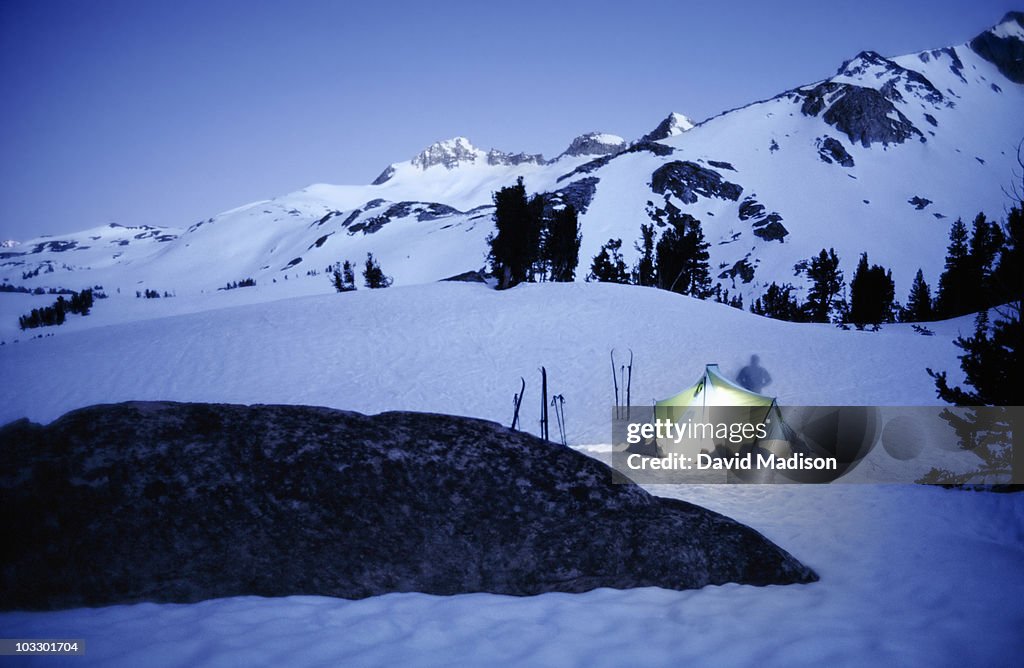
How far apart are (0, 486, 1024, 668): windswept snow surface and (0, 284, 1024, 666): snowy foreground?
0.07 ft

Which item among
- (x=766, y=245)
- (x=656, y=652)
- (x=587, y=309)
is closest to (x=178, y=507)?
(x=656, y=652)

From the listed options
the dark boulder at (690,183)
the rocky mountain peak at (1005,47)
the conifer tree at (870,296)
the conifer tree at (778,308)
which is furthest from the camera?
the rocky mountain peak at (1005,47)

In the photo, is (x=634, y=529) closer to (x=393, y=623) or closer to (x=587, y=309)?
(x=393, y=623)

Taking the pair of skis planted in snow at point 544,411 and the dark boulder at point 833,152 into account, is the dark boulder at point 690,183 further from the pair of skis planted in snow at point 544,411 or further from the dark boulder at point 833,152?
the pair of skis planted in snow at point 544,411

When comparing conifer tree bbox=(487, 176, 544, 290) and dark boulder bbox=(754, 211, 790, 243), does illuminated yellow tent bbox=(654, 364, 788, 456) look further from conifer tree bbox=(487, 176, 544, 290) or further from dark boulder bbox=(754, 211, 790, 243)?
dark boulder bbox=(754, 211, 790, 243)

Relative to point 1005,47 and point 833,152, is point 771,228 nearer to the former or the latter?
point 833,152

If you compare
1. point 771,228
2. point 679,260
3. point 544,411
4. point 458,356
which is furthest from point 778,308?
point 544,411

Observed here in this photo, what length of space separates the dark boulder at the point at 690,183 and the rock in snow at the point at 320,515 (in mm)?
107401

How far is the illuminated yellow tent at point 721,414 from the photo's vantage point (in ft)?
43.0

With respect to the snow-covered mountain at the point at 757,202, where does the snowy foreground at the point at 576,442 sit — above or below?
below

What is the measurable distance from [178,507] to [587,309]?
85.3ft

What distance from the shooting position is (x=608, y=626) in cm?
434

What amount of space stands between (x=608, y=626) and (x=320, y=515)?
280 centimetres

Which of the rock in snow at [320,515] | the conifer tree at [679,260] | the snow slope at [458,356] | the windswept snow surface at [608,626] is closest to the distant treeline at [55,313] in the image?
the snow slope at [458,356]
